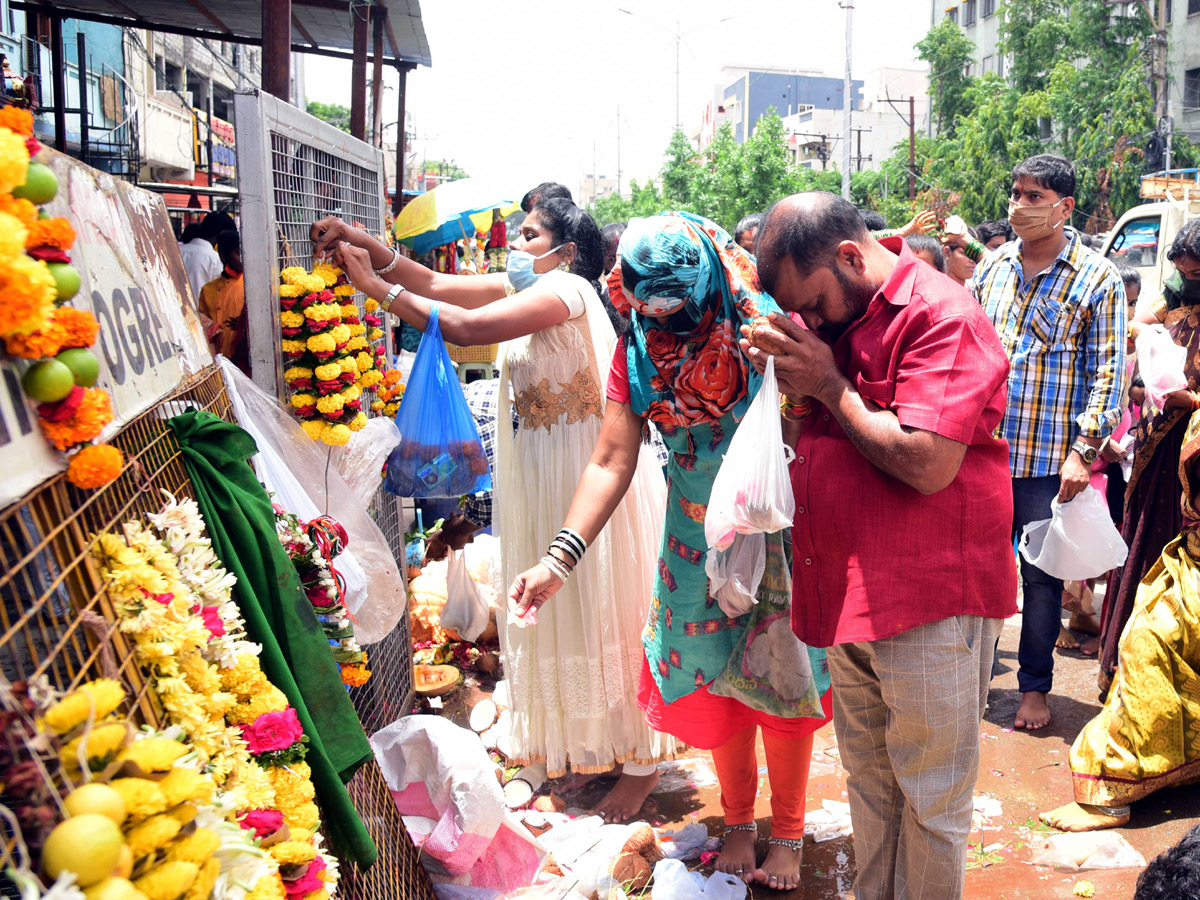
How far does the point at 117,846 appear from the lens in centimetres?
92

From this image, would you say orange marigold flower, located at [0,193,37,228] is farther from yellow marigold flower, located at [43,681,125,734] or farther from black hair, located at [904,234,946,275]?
black hair, located at [904,234,946,275]

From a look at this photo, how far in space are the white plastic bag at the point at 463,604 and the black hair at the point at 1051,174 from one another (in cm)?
313

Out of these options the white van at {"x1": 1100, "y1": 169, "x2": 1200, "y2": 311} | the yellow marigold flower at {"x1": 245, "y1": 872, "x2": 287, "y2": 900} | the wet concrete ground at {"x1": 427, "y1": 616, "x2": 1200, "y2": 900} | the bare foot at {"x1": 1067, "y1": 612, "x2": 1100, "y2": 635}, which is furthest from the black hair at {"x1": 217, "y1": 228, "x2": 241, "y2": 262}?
the white van at {"x1": 1100, "y1": 169, "x2": 1200, "y2": 311}

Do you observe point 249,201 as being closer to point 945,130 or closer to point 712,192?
point 712,192

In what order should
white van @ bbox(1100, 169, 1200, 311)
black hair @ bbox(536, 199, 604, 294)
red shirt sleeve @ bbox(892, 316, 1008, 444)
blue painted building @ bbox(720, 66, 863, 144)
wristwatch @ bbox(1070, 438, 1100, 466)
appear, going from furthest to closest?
1. blue painted building @ bbox(720, 66, 863, 144)
2. white van @ bbox(1100, 169, 1200, 311)
3. wristwatch @ bbox(1070, 438, 1100, 466)
4. black hair @ bbox(536, 199, 604, 294)
5. red shirt sleeve @ bbox(892, 316, 1008, 444)

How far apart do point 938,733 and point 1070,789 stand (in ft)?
5.83

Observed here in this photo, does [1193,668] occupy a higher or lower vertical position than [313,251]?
lower

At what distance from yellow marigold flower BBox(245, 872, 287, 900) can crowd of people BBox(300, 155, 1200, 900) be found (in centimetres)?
134

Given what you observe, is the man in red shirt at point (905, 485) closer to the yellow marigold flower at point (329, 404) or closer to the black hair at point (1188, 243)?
the yellow marigold flower at point (329, 404)

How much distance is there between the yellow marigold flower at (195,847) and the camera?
40.5 inches

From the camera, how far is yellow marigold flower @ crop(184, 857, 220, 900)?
1.03 metres

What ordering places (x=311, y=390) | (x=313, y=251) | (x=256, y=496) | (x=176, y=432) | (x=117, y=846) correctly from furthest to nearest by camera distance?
(x=313, y=251), (x=311, y=390), (x=256, y=496), (x=176, y=432), (x=117, y=846)

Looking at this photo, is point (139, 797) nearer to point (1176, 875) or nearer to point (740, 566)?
point (1176, 875)

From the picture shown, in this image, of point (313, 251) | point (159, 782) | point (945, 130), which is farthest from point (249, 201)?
point (945, 130)
